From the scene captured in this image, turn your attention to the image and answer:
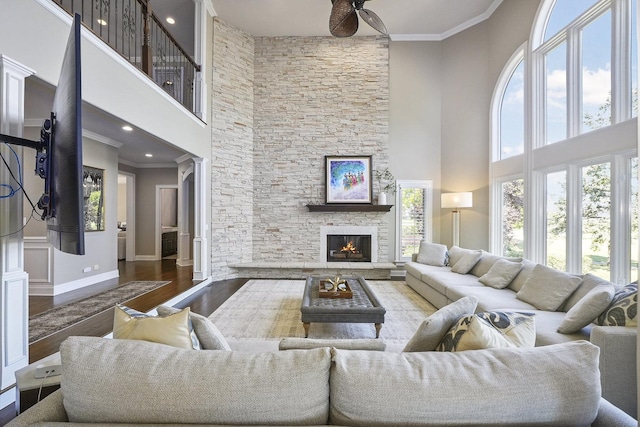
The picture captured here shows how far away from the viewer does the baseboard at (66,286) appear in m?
4.30

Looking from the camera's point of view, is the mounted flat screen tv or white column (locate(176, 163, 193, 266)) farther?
white column (locate(176, 163, 193, 266))

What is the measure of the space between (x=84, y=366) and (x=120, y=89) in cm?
329

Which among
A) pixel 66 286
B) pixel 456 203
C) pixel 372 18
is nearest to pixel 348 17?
pixel 372 18

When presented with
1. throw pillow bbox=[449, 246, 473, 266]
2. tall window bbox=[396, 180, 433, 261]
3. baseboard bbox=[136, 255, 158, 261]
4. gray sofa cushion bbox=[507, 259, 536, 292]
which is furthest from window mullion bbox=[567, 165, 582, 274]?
baseboard bbox=[136, 255, 158, 261]

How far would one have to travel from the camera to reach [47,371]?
1.43 meters

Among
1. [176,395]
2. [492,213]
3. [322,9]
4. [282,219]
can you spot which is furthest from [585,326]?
[322,9]

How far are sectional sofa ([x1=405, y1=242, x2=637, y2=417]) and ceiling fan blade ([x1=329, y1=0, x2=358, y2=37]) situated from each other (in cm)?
365

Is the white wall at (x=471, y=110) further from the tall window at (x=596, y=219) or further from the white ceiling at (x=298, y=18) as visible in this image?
the tall window at (x=596, y=219)

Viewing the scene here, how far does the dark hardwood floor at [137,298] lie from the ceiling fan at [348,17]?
165 inches

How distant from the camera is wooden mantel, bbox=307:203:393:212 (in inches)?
251

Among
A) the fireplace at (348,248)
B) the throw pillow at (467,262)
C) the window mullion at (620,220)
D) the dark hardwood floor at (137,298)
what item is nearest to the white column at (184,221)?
the dark hardwood floor at (137,298)

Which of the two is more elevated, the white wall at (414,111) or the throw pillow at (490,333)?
the white wall at (414,111)

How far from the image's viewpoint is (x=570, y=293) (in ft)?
8.77

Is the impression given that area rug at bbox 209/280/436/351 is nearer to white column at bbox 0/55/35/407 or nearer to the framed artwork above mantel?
white column at bbox 0/55/35/407
